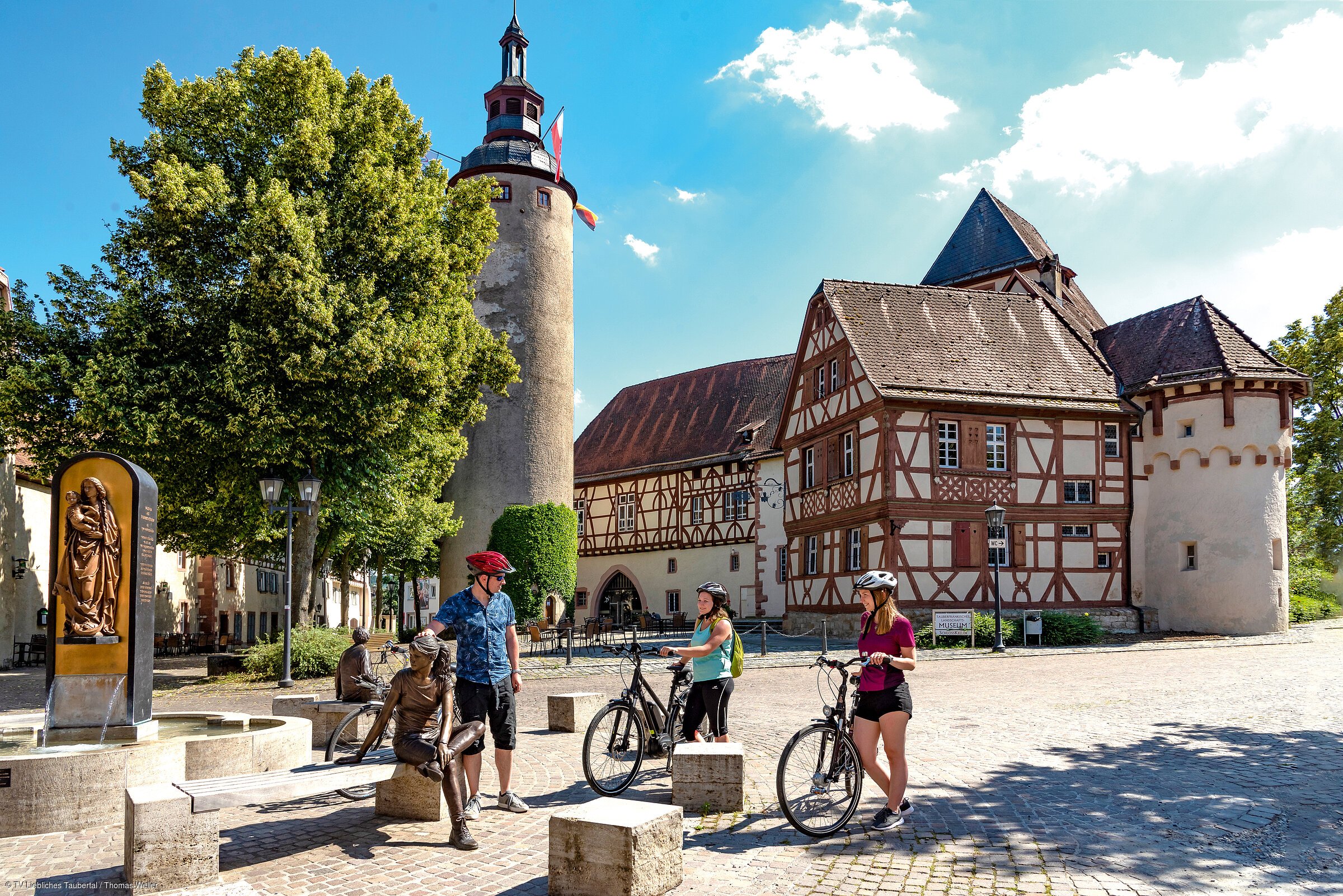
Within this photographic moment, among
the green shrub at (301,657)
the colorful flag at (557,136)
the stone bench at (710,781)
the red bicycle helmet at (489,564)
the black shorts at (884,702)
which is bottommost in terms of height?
the green shrub at (301,657)

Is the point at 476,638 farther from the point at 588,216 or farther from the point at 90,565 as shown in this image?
the point at 588,216

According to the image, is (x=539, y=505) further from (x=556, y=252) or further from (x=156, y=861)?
(x=156, y=861)

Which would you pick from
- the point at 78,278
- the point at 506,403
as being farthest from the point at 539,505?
the point at 78,278

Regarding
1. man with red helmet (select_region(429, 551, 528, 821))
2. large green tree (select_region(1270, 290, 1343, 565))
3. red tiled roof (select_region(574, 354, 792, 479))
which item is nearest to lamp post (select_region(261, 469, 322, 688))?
man with red helmet (select_region(429, 551, 528, 821))

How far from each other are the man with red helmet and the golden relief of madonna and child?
11.4 feet

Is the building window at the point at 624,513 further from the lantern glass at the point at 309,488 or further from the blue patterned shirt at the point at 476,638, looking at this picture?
the blue patterned shirt at the point at 476,638

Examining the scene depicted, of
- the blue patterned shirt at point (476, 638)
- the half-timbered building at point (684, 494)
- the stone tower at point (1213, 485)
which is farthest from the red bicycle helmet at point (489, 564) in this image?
the half-timbered building at point (684, 494)

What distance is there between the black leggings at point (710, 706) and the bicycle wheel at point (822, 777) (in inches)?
55.4

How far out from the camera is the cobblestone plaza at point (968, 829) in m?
5.74

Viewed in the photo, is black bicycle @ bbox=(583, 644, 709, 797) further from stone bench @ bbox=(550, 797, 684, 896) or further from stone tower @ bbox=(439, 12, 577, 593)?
stone tower @ bbox=(439, 12, 577, 593)

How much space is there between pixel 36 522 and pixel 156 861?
90.4 ft

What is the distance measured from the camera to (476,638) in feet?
23.8

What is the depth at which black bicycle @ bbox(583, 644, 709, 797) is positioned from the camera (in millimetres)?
7832

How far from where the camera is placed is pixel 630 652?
8.31 meters
